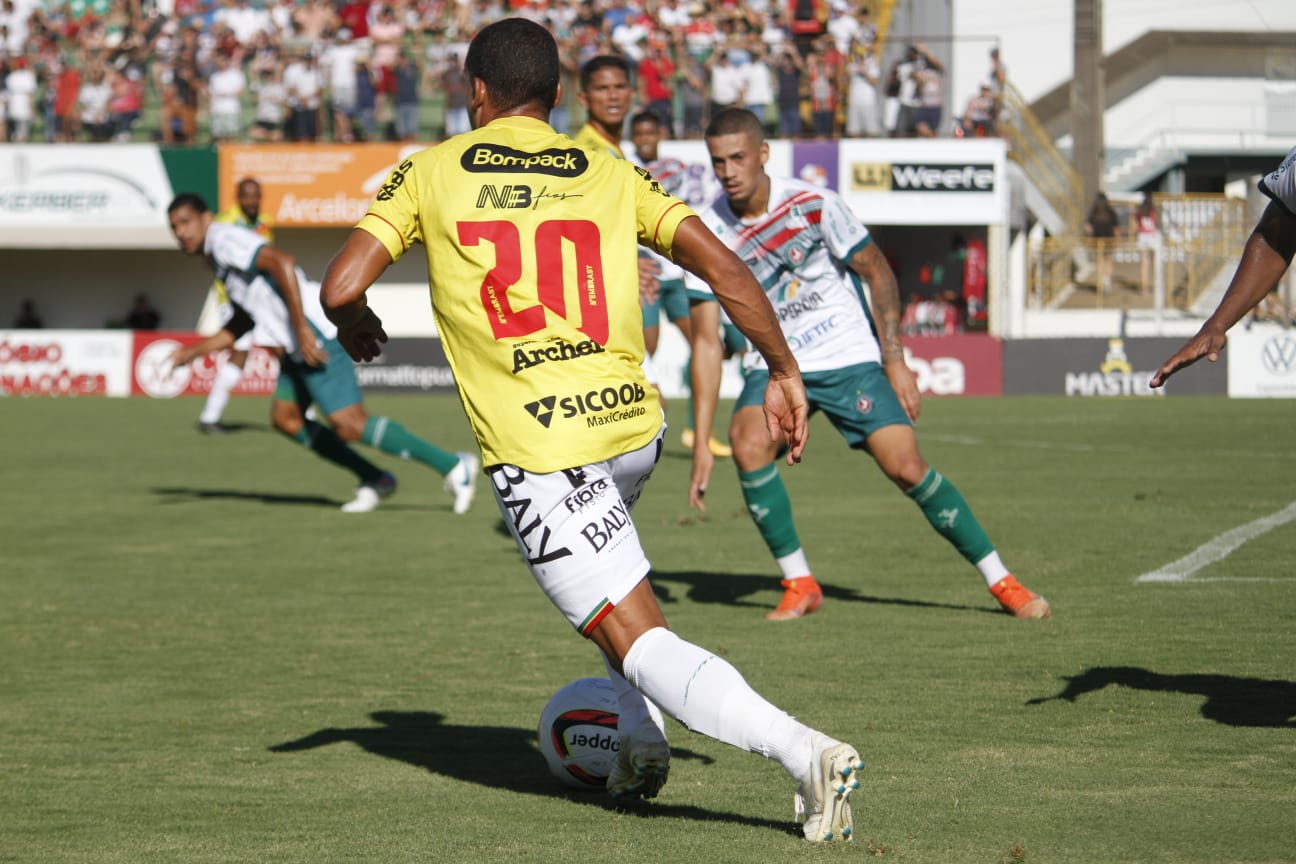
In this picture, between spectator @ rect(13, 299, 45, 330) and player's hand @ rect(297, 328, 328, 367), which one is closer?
player's hand @ rect(297, 328, 328, 367)

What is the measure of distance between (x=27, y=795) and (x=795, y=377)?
2.72 meters

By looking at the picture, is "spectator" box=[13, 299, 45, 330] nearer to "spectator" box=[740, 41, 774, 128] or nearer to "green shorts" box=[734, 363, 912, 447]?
"spectator" box=[740, 41, 774, 128]

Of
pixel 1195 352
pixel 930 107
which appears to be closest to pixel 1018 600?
pixel 1195 352

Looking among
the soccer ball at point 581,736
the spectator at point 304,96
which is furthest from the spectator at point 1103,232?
the soccer ball at point 581,736

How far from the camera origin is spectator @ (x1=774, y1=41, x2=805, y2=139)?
30297mm

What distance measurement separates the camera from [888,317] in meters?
7.99

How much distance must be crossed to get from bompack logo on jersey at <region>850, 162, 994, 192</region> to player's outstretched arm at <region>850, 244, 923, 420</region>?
75.2ft

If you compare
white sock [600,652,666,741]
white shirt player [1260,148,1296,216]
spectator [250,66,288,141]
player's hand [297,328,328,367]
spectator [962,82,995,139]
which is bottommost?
white sock [600,652,666,741]

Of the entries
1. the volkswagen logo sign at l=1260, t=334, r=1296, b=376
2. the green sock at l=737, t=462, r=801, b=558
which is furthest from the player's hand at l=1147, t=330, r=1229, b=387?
the volkswagen logo sign at l=1260, t=334, r=1296, b=376

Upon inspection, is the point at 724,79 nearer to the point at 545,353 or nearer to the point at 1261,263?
the point at 1261,263

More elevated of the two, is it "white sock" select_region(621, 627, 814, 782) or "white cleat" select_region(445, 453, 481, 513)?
"white sock" select_region(621, 627, 814, 782)

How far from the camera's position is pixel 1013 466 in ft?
50.4

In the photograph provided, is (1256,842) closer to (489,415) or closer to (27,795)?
(489,415)

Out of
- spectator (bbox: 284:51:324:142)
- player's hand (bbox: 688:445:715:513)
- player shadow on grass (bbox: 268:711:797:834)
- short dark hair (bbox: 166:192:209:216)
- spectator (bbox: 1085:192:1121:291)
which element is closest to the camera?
player shadow on grass (bbox: 268:711:797:834)
